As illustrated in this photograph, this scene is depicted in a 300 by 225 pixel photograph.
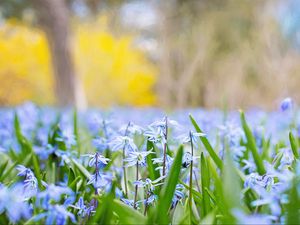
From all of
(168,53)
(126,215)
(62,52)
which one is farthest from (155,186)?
(168,53)

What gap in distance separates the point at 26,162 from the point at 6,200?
2.97 feet

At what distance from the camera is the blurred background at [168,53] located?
51.7 feet

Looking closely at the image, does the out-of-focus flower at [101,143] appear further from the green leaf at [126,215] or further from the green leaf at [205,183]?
the green leaf at [126,215]

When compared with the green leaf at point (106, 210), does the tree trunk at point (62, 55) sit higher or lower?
higher

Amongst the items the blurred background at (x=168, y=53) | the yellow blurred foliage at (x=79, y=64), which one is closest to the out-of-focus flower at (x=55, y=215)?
the blurred background at (x=168, y=53)

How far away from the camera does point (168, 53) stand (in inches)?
647

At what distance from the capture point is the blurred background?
15.8 metres

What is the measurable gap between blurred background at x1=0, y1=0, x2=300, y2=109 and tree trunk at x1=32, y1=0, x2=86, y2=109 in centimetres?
511

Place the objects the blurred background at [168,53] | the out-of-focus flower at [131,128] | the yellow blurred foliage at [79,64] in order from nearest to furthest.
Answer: the out-of-focus flower at [131,128]
the blurred background at [168,53]
the yellow blurred foliage at [79,64]

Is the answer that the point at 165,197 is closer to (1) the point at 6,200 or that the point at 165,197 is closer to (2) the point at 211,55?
(1) the point at 6,200

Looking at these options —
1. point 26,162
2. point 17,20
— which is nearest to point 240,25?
point 17,20

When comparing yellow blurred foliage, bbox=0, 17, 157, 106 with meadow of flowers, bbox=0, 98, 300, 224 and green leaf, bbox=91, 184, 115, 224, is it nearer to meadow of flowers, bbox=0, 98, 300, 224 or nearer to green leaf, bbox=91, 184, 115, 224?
meadow of flowers, bbox=0, 98, 300, 224

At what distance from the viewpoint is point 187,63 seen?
17.1 meters

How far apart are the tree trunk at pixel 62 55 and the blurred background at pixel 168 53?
511cm
